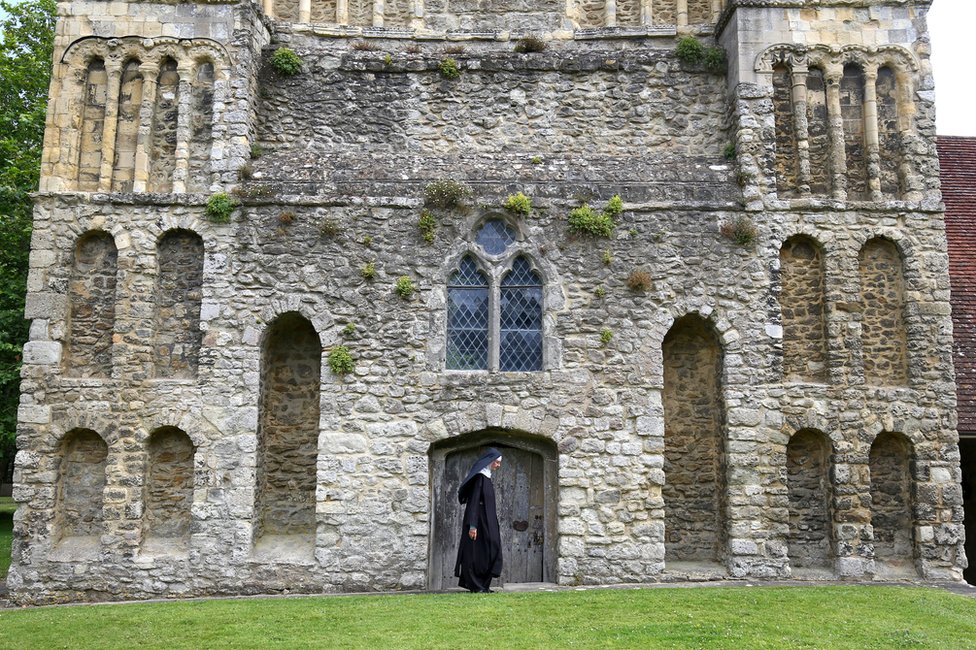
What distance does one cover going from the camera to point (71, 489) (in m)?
10.3

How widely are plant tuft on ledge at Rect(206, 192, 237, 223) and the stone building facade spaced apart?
123 millimetres

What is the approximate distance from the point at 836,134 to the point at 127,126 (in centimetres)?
1001

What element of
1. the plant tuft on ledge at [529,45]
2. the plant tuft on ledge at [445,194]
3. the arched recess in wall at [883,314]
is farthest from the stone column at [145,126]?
the arched recess in wall at [883,314]

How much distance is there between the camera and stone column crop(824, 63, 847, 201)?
35.3 ft

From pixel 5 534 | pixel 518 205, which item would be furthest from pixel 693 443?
pixel 5 534

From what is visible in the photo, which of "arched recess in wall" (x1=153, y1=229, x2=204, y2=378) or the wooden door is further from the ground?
"arched recess in wall" (x1=153, y1=229, x2=204, y2=378)

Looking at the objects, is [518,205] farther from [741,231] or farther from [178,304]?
[178,304]

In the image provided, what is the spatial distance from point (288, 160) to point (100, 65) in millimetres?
2980

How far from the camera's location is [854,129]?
11.1 meters

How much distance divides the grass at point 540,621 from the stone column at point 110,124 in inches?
221

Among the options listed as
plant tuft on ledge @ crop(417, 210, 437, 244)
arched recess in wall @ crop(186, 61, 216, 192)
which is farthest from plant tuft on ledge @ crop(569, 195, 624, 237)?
arched recess in wall @ crop(186, 61, 216, 192)

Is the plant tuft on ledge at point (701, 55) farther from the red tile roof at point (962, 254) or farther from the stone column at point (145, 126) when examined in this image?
the stone column at point (145, 126)

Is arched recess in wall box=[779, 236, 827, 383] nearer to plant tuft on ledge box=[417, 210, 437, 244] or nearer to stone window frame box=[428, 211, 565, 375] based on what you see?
stone window frame box=[428, 211, 565, 375]

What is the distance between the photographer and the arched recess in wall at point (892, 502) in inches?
404
